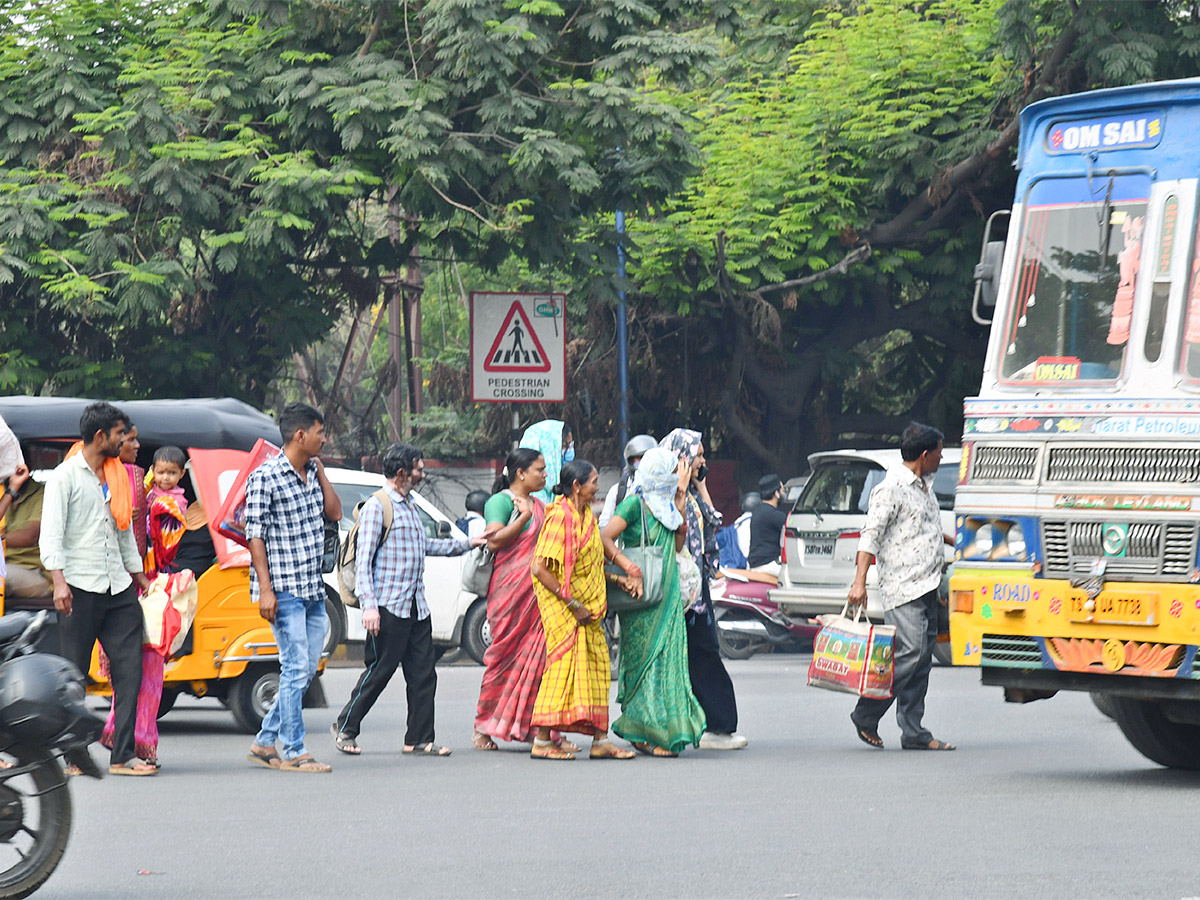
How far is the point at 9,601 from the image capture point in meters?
9.02

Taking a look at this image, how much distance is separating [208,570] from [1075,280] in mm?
5067

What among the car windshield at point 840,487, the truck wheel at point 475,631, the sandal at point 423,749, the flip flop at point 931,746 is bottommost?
the truck wheel at point 475,631

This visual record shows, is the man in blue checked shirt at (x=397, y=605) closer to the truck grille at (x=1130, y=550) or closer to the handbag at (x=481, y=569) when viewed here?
the handbag at (x=481, y=569)

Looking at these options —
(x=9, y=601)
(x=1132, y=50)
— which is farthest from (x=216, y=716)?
(x=1132, y=50)

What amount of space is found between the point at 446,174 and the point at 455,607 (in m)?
3.88

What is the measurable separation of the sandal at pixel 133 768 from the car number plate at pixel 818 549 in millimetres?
8228

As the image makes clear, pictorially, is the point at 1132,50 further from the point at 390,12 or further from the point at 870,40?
the point at 390,12

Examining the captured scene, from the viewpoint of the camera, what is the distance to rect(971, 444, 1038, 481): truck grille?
314 inches

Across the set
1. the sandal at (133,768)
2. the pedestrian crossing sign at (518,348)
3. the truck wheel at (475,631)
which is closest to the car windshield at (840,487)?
the pedestrian crossing sign at (518,348)

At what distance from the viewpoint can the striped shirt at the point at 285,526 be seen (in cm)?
850

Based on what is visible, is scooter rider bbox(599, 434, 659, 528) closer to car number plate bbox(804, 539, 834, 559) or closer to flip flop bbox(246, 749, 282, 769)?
flip flop bbox(246, 749, 282, 769)

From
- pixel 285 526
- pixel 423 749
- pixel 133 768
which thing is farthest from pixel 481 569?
pixel 133 768

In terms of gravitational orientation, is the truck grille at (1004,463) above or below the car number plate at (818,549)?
above

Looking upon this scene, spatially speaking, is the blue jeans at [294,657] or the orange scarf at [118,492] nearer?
the orange scarf at [118,492]
